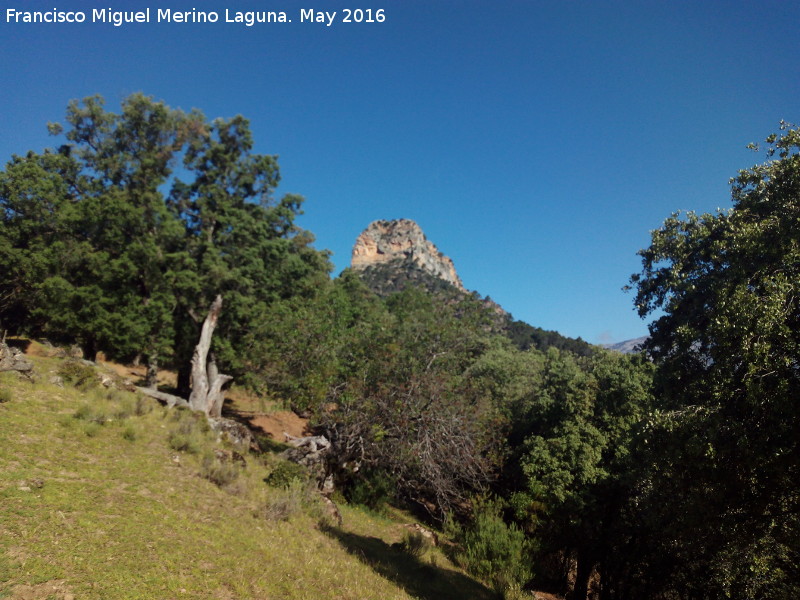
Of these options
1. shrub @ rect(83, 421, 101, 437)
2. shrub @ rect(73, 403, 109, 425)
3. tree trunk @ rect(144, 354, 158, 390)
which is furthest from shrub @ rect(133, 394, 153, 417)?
tree trunk @ rect(144, 354, 158, 390)

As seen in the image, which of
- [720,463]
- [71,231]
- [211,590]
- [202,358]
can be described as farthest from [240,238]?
[720,463]

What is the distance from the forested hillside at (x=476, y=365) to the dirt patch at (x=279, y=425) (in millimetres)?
4742

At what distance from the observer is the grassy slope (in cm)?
564

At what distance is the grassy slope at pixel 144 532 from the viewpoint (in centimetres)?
564

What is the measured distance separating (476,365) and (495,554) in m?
16.1

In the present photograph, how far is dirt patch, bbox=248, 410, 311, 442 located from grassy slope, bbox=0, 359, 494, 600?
12374 millimetres

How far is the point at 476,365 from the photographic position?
27641 mm

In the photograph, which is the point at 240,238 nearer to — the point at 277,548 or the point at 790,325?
the point at 277,548

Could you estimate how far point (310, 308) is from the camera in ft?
64.3

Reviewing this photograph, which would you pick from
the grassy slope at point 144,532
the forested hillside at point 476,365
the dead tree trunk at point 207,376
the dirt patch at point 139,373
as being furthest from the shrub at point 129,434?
the dirt patch at point 139,373

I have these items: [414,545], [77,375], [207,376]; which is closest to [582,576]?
[414,545]

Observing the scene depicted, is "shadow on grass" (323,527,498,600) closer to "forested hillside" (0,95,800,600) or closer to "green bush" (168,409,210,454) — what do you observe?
"forested hillside" (0,95,800,600)

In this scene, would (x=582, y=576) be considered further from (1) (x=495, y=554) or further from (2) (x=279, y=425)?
(2) (x=279, y=425)

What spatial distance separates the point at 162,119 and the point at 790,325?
27911mm
